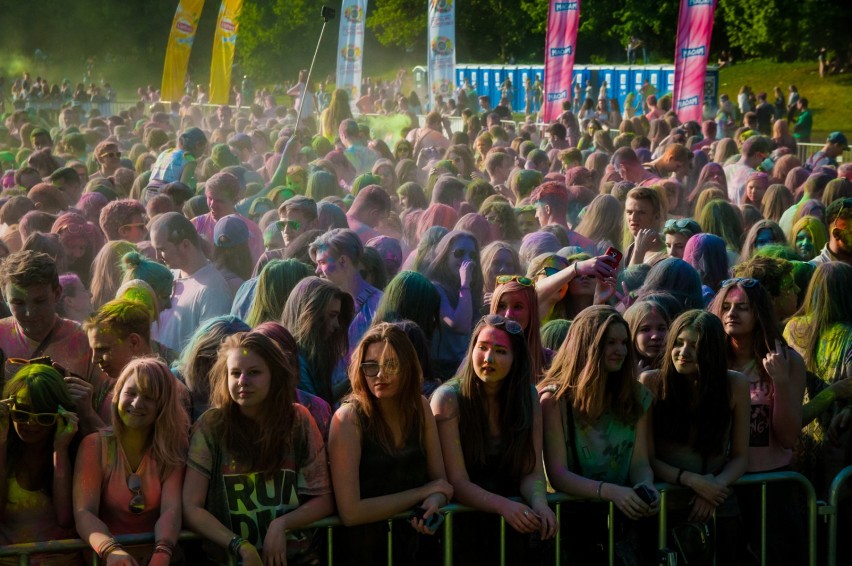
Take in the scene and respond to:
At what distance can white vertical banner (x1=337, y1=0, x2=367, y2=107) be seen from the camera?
80.2 feet

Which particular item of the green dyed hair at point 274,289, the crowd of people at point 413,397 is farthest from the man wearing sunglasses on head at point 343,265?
the green dyed hair at point 274,289

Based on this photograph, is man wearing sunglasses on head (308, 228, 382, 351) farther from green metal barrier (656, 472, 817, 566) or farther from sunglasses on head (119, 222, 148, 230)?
green metal barrier (656, 472, 817, 566)

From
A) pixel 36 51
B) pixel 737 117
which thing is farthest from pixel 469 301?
pixel 36 51

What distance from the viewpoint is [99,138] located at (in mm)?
17188

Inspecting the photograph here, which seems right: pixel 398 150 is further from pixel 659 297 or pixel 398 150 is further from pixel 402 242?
pixel 659 297

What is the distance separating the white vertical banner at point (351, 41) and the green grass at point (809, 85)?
1806cm

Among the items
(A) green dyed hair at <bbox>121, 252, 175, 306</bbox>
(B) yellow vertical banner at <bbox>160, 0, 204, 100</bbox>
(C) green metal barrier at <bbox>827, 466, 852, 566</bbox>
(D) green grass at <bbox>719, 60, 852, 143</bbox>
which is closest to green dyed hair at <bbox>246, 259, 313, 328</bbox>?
(A) green dyed hair at <bbox>121, 252, 175, 306</bbox>

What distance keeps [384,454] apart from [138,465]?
0.93 meters

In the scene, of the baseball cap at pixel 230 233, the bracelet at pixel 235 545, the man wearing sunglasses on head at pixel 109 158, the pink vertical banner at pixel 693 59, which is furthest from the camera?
the pink vertical banner at pixel 693 59

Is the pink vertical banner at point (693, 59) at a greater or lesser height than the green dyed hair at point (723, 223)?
greater

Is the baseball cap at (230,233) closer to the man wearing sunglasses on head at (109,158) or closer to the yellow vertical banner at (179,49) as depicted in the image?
the man wearing sunglasses on head at (109,158)

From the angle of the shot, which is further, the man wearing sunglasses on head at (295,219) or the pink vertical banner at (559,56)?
the pink vertical banner at (559,56)

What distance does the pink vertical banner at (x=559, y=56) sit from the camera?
2125 cm

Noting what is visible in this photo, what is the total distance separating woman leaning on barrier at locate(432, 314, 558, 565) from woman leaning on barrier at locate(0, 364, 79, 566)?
1.45 meters
